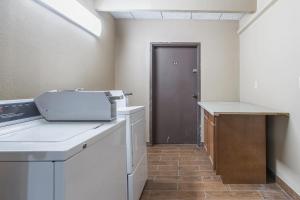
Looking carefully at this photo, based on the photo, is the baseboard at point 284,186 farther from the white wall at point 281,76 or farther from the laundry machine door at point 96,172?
the laundry machine door at point 96,172

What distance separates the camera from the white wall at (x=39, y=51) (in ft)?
6.00

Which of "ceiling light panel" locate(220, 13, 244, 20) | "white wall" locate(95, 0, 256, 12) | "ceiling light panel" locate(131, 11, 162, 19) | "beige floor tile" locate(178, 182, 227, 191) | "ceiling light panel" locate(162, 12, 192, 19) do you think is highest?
"ceiling light panel" locate(131, 11, 162, 19)

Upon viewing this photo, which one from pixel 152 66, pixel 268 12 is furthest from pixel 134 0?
pixel 268 12

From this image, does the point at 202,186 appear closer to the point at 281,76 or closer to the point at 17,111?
the point at 281,76

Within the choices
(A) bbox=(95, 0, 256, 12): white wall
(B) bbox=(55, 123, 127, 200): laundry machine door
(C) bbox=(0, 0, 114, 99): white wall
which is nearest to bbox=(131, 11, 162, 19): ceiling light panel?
(A) bbox=(95, 0, 256, 12): white wall

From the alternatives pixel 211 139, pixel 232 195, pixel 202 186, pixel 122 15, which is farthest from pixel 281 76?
pixel 122 15

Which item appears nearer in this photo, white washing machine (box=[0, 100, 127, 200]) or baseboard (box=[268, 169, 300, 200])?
white washing machine (box=[0, 100, 127, 200])

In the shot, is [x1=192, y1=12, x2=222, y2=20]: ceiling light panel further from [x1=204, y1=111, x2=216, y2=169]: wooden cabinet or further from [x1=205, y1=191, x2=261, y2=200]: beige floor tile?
[x1=205, y1=191, x2=261, y2=200]: beige floor tile

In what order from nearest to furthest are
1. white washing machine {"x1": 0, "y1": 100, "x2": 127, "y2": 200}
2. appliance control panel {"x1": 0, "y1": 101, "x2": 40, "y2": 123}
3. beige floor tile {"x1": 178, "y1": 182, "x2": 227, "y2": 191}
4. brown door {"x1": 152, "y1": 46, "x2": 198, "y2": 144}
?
white washing machine {"x1": 0, "y1": 100, "x2": 127, "y2": 200}, appliance control panel {"x1": 0, "y1": 101, "x2": 40, "y2": 123}, beige floor tile {"x1": 178, "y1": 182, "x2": 227, "y2": 191}, brown door {"x1": 152, "y1": 46, "x2": 198, "y2": 144}

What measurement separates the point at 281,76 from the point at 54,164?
270cm

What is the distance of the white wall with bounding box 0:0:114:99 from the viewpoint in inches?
72.1

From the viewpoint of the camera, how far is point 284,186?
2.87m

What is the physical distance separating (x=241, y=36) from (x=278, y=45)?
6.12 feet

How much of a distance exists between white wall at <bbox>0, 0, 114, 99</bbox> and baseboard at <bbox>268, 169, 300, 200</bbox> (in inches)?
101
